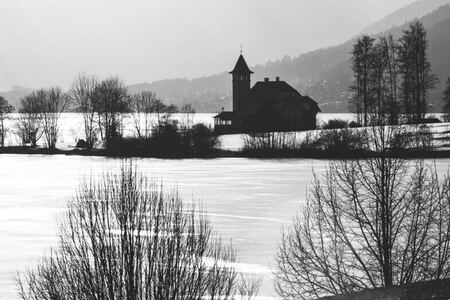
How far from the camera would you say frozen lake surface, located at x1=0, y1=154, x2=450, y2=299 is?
1128 inches

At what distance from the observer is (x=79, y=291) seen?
15.6 metres

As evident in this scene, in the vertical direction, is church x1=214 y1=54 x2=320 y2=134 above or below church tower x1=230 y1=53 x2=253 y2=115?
below

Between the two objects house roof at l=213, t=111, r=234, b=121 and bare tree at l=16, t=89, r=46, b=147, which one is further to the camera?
house roof at l=213, t=111, r=234, b=121

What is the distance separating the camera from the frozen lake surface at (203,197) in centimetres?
2864

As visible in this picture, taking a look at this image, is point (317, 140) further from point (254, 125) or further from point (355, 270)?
point (355, 270)

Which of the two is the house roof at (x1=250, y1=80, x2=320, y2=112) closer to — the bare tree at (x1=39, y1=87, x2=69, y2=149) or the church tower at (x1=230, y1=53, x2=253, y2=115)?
the church tower at (x1=230, y1=53, x2=253, y2=115)

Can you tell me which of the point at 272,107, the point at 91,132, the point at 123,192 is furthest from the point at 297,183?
the point at 91,132

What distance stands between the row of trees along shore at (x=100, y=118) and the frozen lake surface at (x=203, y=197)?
28.6ft

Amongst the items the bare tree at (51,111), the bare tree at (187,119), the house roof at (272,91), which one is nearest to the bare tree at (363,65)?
the house roof at (272,91)

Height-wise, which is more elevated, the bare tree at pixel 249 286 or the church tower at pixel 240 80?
the church tower at pixel 240 80

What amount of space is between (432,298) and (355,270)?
33.5 feet

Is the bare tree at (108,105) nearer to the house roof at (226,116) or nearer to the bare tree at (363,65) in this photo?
the house roof at (226,116)

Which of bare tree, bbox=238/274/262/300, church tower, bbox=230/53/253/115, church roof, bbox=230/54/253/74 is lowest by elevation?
bare tree, bbox=238/274/262/300

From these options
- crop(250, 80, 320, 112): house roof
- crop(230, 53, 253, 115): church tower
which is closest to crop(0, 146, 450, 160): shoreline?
crop(250, 80, 320, 112): house roof
